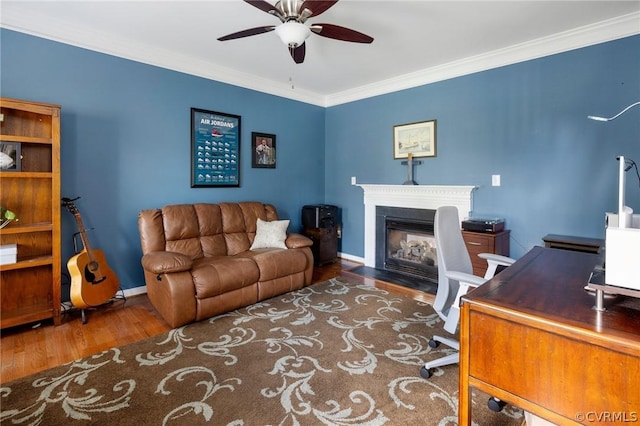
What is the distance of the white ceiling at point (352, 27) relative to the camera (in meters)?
2.55

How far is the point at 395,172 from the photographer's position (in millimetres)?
4410

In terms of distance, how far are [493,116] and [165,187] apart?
3.77 metres

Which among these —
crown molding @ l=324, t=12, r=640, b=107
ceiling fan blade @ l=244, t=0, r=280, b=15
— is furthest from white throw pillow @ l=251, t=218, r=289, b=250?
crown molding @ l=324, t=12, r=640, b=107

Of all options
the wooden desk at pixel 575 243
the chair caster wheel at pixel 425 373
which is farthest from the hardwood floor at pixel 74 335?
the chair caster wheel at pixel 425 373

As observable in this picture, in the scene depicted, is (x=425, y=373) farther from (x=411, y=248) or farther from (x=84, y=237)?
(x=84, y=237)

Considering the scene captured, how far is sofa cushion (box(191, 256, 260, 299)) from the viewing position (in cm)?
270

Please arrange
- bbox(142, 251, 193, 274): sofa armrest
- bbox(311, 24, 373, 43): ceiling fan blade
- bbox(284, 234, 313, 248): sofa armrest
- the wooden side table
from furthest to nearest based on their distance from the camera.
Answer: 1. bbox(284, 234, 313, 248): sofa armrest
2. the wooden side table
3. bbox(142, 251, 193, 274): sofa armrest
4. bbox(311, 24, 373, 43): ceiling fan blade

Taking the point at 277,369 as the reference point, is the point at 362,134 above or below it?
above

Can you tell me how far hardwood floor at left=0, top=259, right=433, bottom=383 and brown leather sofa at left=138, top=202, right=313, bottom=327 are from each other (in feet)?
0.65

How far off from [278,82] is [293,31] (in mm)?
2423

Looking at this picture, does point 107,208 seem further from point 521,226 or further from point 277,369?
point 521,226

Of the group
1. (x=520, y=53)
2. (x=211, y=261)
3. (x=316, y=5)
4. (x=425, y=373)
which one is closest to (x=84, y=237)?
(x=211, y=261)

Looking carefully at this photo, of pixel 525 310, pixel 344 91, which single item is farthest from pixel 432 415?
pixel 344 91

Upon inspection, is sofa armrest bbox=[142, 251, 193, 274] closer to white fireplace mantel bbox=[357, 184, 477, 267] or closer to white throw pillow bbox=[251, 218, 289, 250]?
white throw pillow bbox=[251, 218, 289, 250]
